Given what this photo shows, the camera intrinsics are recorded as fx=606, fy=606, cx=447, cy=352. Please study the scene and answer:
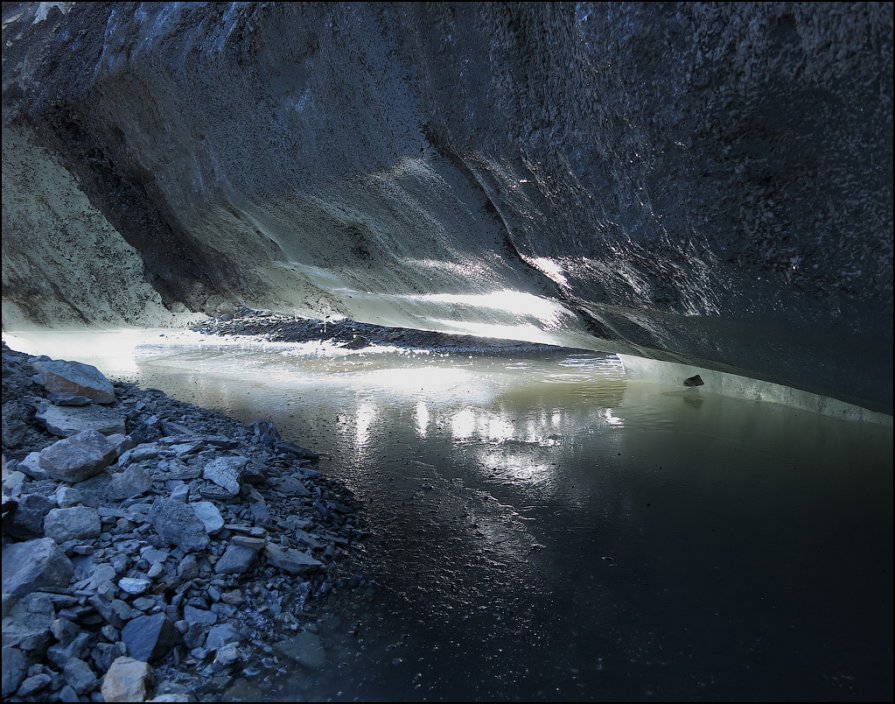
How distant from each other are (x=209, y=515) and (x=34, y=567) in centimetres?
92

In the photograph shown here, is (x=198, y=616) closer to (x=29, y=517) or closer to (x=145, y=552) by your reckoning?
(x=145, y=552)

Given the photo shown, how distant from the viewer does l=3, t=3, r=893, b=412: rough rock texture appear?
2.31 metres

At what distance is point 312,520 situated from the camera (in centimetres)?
396

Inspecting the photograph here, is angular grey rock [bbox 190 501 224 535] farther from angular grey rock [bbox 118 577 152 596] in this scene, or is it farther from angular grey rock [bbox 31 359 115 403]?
angular grey rock [bbox 31 359 115 403]

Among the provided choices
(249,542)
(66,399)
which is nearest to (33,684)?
(249,542)

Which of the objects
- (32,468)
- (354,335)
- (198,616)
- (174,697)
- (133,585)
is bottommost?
(174,697)

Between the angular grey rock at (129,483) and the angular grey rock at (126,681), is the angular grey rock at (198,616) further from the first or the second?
the angular grey rock at (129,483)

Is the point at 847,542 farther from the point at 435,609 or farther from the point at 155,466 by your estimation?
the point at 155,466

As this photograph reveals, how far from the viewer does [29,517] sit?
3037 mm

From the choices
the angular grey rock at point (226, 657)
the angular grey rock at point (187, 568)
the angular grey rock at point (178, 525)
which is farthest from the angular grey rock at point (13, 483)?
the angular grey rock at point (226, 657)

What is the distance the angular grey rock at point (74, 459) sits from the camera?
3574 millimetres

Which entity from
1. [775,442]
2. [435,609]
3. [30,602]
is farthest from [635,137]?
[775,442]

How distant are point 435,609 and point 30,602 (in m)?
1.82

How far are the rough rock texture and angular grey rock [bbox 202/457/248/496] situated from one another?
62.3 inches
